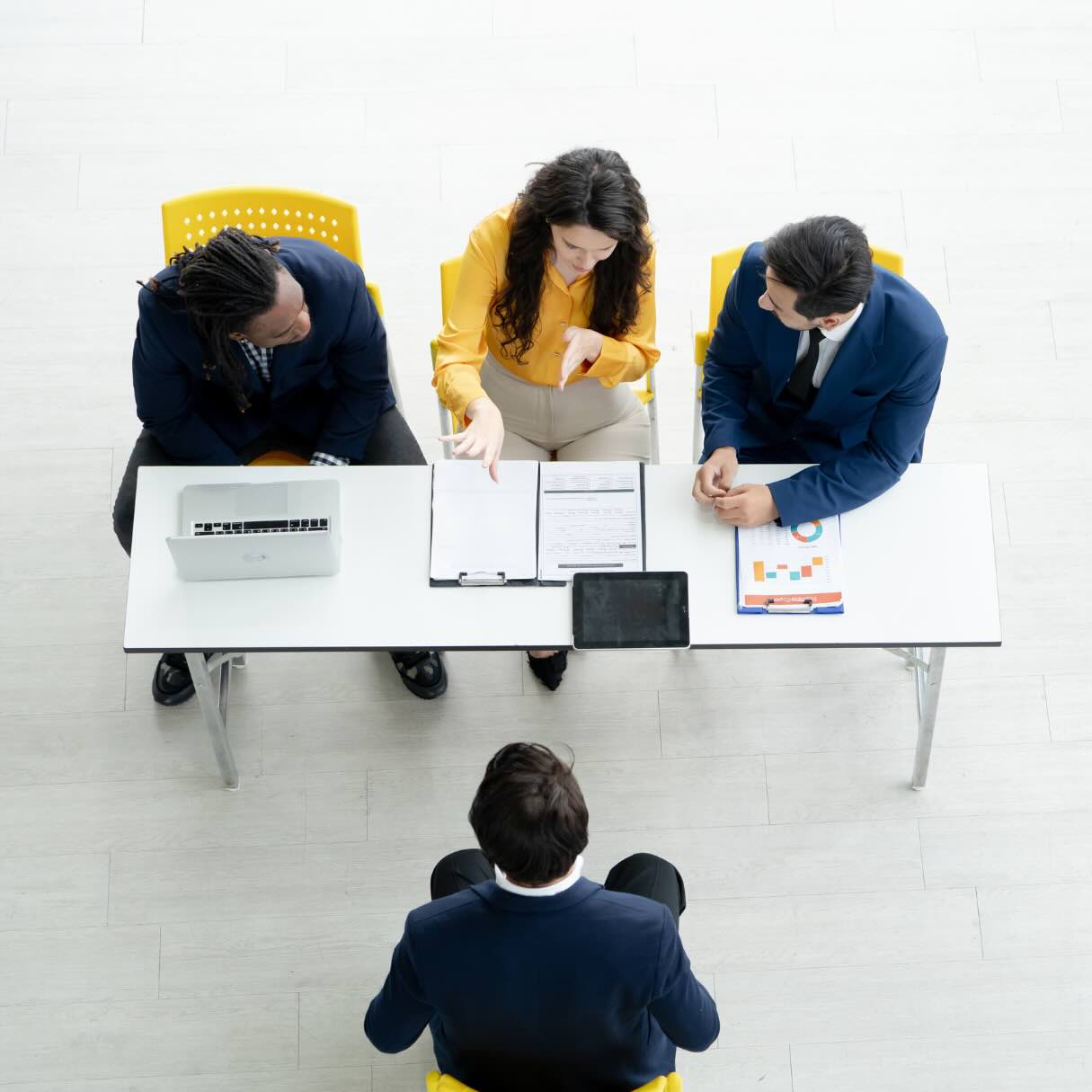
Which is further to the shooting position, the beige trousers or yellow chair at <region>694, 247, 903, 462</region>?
the beige trousers

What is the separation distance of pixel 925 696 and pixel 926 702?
1.2 inches

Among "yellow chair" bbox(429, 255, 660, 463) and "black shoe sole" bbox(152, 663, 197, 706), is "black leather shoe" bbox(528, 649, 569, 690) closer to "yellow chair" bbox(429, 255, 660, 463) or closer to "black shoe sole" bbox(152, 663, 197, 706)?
"yellow chair" bbox(429, 255, 660, 463)

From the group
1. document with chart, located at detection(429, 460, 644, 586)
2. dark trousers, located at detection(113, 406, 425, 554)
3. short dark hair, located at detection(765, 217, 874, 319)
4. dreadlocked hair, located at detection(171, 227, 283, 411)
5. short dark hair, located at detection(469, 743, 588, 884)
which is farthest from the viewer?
dark trousers, located at detection(113, 406, 425, 554)

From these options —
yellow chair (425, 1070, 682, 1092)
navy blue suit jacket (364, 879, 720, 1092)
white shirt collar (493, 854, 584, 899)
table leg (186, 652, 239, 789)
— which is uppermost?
table leg (186, 652, 239, 789)

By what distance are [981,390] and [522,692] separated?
5.15 feet

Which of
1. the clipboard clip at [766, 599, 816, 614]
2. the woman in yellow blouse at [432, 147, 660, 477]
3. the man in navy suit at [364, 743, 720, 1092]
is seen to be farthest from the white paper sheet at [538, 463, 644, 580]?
the man in navy suit at [364, 743, 720, 1092]

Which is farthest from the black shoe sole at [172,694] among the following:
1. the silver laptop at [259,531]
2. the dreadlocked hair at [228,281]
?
the dreadlocked hair at [228,281]

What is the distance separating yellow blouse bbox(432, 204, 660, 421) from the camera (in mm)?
2543

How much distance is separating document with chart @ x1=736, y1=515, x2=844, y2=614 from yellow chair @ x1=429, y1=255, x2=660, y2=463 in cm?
61

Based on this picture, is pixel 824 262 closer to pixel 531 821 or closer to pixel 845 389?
pixel 845 389

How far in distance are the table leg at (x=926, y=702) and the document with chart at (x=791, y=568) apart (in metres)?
0.31

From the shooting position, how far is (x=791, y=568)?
7.79ft

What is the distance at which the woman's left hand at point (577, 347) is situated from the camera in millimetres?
2576

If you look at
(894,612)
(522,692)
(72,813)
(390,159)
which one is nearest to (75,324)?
(390,159)
